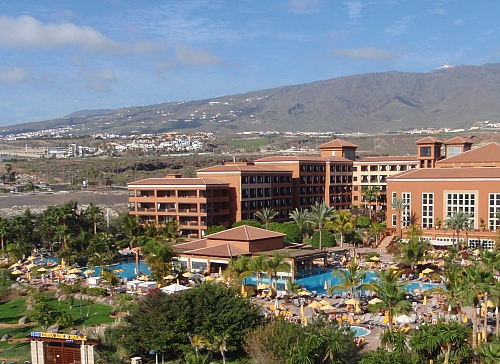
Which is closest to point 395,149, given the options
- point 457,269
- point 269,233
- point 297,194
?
point 297,194

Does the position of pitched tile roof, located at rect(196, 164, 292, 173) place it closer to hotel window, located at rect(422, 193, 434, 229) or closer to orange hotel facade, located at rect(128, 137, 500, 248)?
orange hotel facade, located at rect(128, 137, 500, 248)

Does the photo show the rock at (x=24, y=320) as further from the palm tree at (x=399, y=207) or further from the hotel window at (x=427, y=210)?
the hotel window at (x=427, y=210)

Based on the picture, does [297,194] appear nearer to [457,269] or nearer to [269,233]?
[269,233]

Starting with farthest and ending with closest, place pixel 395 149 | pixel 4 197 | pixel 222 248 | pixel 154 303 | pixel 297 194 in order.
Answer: pixel 395 149, pixel 4 197, pixel 297 194, pixel 222 248, pixel 154 303

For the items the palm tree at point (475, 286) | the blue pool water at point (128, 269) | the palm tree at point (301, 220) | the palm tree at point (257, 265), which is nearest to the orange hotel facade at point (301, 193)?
the palm tree at point (301, 220)

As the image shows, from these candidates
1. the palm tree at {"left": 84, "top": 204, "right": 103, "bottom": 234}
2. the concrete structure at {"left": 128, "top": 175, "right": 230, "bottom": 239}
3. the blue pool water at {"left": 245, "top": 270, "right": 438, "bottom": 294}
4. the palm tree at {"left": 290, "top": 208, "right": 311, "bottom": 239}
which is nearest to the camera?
the blue pool water at {"left": 245, "top": 270, "right": 438, "bottom": 294}

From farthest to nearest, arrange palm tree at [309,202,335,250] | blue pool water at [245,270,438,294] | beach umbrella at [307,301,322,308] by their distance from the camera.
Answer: palm tree at [309,202,335,250], blue pool water at [245,270,438,294], beach umbrella at [307,301,322,308]

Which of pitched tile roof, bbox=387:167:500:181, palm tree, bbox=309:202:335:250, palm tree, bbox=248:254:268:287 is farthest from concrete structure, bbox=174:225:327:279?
pitched tile roof, bbox=387:167:500:181
